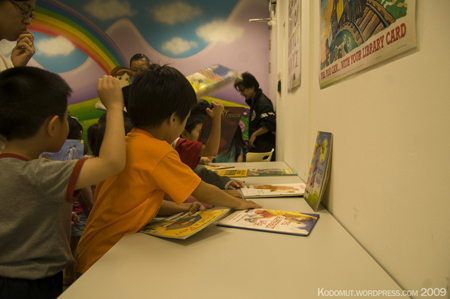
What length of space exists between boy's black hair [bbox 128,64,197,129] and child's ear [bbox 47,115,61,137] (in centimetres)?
25

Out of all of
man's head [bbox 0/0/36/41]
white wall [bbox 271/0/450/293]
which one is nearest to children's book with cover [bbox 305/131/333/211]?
white wall [bbox 271/0/450/293]

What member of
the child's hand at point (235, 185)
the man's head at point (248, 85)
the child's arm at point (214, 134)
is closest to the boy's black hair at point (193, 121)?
the child's arm at point (214, 134)

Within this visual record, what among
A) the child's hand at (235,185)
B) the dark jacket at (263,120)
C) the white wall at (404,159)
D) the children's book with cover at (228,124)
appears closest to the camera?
the white wall at (404,159)

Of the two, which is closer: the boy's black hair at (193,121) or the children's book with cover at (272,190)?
the children's book with cover at (272,190)

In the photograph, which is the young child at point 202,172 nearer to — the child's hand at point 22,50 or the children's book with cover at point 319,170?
the children's book with cover at point 319,170

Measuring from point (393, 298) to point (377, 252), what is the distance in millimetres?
142

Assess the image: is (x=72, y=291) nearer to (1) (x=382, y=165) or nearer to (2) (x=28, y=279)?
(2) (x=28, y=279)

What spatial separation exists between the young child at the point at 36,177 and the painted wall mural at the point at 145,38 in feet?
11.0

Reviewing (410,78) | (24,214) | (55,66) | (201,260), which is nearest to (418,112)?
(410,78)

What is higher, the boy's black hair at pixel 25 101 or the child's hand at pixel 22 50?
the child's hand at pixel 22 50

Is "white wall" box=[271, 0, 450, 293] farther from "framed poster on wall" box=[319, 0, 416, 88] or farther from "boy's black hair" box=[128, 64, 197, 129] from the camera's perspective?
"boy's black hair" box=[128, 64, 197, 129]

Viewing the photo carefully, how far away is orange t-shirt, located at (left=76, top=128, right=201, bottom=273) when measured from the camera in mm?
767

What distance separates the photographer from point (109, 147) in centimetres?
65

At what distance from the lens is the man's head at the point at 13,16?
86cm
